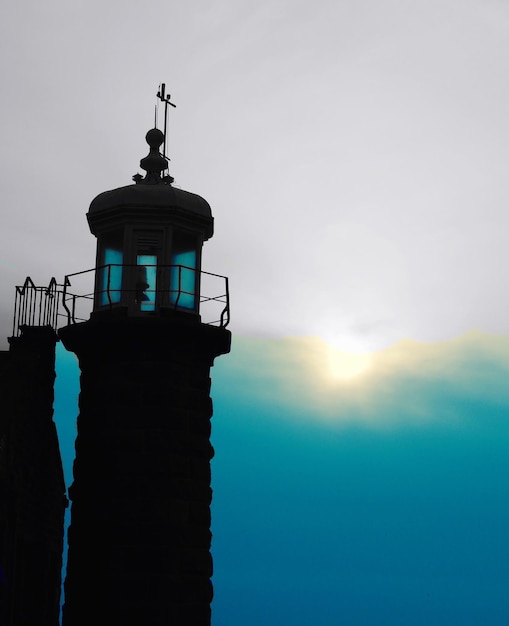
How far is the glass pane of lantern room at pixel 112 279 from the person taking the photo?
2203 cm

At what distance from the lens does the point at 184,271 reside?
22188mm

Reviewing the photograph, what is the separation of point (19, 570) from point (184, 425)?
4.64 m

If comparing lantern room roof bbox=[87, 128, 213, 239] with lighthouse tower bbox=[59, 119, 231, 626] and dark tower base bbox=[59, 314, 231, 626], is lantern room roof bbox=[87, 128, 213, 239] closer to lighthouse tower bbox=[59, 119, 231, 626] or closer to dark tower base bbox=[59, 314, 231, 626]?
lighthouse tower bbox=[59, 119, 231, 626]

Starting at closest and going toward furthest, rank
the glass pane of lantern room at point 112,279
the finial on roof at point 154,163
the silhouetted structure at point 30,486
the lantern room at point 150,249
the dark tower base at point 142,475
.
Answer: the silhouetted structure at point 30,486 → the dark tower base at point 142,475 → the lantern room at point 150,249 → the glass pane of lantern room at point 112,279 → the finial on roof at point 154,163

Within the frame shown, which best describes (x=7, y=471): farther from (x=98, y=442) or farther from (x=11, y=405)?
(x=98, y=442)

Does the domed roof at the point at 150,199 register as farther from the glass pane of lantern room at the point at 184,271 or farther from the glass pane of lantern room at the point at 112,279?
the glass pane of lantern room at the point at 112,279

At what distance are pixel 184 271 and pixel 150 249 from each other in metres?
0.94

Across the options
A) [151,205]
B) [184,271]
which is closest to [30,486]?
[184,271]

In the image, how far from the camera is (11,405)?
18938 mm

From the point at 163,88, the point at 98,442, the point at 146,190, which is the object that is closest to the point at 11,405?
the point at 98,442

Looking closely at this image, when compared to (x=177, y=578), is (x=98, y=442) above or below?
above

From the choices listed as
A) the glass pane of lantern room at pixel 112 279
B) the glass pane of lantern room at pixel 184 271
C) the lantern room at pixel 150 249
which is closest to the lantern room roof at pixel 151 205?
the lantern room at pixel 150 249

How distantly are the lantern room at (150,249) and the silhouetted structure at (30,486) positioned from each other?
2221mm

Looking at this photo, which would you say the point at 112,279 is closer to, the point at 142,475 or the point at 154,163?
the point at 154,163
